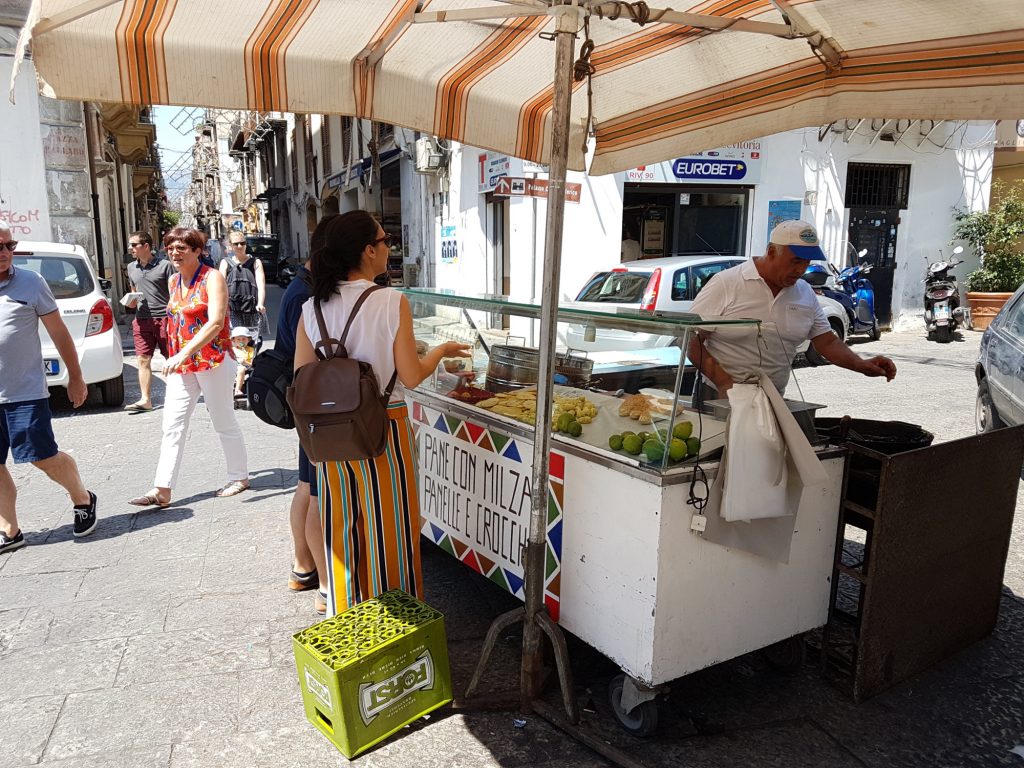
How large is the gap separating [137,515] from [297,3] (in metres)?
3.53

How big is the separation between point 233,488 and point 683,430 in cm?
369

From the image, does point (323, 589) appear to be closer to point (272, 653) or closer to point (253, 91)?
point (272, 653)

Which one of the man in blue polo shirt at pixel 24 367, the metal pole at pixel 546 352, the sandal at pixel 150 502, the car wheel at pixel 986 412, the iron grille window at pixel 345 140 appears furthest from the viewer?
the iron grille window at pixel 345 140

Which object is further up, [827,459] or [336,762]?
[827,459]

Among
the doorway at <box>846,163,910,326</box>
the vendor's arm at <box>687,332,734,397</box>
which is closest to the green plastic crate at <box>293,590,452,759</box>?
the vendor's arm at <box>687,332,734,397</box>

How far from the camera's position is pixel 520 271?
13.8 m

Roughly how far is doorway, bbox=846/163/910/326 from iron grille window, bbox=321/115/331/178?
16804mm

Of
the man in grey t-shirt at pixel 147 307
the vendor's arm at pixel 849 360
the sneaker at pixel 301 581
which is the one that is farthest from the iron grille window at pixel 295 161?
the vendor's arm at pixel 849 360

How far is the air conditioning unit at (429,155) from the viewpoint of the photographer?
14903mm

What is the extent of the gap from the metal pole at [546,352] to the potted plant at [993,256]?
45.3ft

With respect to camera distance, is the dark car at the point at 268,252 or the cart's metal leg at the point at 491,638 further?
the dark car at the point at 268,252

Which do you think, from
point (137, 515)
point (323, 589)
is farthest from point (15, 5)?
point (323, 589)

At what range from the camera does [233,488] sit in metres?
5.25

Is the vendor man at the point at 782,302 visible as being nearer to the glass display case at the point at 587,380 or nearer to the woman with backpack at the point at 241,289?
the glass display case at the point at 587,380
